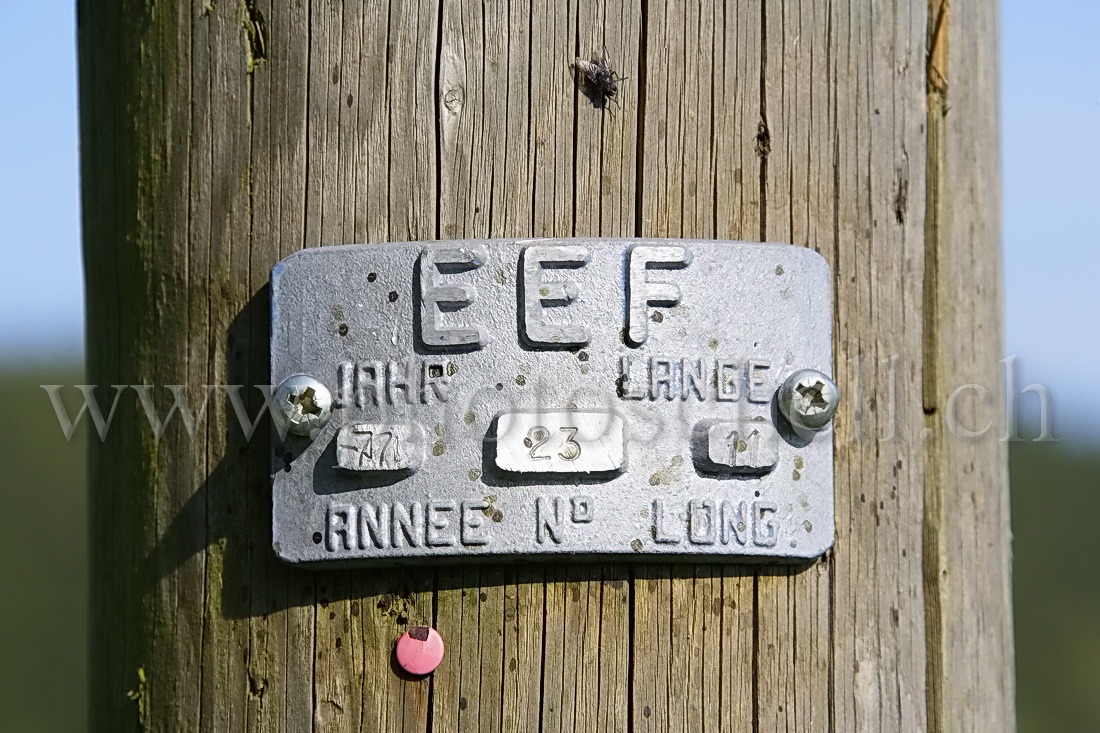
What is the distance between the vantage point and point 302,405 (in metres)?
1.49

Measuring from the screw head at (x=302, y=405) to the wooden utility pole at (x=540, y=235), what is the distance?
0.08 metres

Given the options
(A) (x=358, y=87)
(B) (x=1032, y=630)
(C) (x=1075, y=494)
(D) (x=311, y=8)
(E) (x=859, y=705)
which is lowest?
(B) (x=1032, y=630)

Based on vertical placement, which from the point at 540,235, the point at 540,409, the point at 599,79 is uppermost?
the point at 599,79

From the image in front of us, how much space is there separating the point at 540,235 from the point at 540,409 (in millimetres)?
262

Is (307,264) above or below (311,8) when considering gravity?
below

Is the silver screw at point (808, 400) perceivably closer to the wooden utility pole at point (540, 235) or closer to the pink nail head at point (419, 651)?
the wooden utility pole at point (540, 235)

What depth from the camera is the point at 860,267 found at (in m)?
1.61

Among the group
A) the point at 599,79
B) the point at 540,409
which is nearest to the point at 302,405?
the point at 540,409

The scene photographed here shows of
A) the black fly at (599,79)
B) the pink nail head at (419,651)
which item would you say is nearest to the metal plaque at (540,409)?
the pink nail head at (419,651)

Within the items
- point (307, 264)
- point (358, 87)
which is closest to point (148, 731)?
point (307, 264)

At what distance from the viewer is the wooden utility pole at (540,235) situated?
4.90ft

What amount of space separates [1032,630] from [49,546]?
21.3 ft

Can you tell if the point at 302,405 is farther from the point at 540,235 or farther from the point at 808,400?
the point at 808,400

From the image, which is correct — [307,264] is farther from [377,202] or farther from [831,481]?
[831,481]
